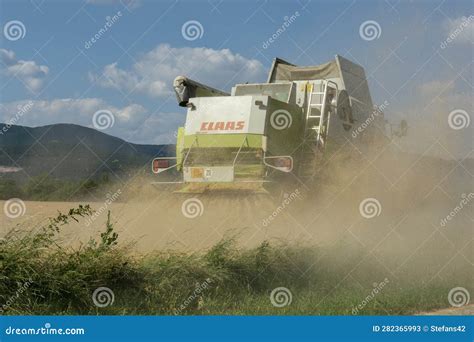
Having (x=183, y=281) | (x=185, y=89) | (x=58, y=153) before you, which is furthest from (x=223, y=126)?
(x=58, y=153)

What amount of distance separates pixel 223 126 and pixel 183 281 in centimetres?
444

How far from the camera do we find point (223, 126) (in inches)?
450

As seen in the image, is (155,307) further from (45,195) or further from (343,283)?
(45,195)

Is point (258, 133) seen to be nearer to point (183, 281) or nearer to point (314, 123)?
point (314, 123)

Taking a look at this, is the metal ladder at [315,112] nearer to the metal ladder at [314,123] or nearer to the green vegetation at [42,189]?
the metal ladder at [314,123]

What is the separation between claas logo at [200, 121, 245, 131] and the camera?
11273mm

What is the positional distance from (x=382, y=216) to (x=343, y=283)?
387cm

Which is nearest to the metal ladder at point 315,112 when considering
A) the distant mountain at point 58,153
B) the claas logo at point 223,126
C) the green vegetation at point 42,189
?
the claas logo at point 223,126

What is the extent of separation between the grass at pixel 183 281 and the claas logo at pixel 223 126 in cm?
273

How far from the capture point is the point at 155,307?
7160mm

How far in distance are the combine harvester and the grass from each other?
2112mm

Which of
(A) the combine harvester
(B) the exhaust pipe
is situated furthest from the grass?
(B) the exhaust pipe

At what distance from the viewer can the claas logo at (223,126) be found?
11.3m

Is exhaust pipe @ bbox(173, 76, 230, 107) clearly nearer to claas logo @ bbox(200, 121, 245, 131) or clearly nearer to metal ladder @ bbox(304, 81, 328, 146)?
claas logo @ bbox(200, 121, 245, 131)
